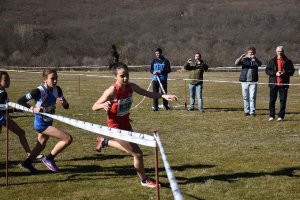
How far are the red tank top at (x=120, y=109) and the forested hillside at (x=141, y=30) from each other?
55633 mm

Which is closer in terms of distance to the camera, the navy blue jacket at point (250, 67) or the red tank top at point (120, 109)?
the red tank top at point (120, 109)

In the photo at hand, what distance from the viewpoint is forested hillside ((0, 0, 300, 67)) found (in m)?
68.4

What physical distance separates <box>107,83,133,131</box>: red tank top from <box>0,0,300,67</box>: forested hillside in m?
55.6

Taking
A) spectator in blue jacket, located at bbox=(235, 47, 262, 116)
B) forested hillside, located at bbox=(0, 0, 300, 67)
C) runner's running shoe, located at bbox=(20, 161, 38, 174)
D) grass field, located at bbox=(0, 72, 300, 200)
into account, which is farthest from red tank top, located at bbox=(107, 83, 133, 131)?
forested hillside, located at bbox=(0, 0, 300, 67)

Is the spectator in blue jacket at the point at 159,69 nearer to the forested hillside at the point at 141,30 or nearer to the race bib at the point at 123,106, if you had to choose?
the race bib at the point at 123,106

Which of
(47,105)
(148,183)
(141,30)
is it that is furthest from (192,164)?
(141,30)

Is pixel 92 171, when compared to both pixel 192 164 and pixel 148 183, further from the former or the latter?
pixel 192 164

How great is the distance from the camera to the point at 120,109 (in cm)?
711

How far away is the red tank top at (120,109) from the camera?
7.05 meters

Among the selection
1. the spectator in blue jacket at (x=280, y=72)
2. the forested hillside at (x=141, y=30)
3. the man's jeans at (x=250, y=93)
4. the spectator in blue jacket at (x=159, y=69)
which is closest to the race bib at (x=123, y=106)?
the spectator in blue jacket at (x=280, y=72)

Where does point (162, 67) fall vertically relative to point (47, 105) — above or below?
above

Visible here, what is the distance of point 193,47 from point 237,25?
1262cm

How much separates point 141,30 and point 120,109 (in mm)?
76084

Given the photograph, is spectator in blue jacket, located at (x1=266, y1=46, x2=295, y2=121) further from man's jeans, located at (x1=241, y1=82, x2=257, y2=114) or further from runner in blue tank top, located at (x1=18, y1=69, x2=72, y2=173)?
runner in blue tank top, located at (x1=18, y1=69, x2=72, y2=173)
